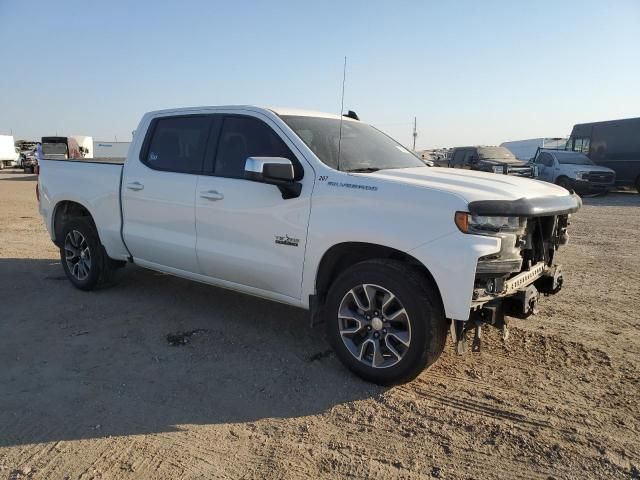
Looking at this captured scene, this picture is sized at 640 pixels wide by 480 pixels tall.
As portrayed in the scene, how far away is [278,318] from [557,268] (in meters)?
2.57

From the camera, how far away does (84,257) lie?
6.08 metres

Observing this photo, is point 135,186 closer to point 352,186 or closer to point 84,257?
point 84,257

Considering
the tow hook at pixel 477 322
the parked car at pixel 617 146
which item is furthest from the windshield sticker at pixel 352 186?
the parked car at pixel 617 146

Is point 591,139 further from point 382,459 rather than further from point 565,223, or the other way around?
point 382,459

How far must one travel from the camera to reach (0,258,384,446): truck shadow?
3371mm

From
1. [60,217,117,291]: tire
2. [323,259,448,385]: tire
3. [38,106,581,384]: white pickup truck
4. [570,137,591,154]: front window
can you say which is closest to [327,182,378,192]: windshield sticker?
[38,106,581,384]: white pickup truck

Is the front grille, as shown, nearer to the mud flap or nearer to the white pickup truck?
the white pickup truck

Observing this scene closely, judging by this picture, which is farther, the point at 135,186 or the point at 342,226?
Answer: the point at 135,186

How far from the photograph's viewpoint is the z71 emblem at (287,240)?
4094 mm

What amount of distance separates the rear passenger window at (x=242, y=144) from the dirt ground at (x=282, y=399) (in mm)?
1495

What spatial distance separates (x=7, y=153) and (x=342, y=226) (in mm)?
48585

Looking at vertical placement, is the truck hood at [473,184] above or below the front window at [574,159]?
below

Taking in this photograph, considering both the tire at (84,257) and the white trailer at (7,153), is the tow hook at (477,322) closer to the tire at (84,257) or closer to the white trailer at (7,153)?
the tire at (84,257)

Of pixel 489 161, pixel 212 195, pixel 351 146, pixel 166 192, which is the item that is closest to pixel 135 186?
pixel 166 192
